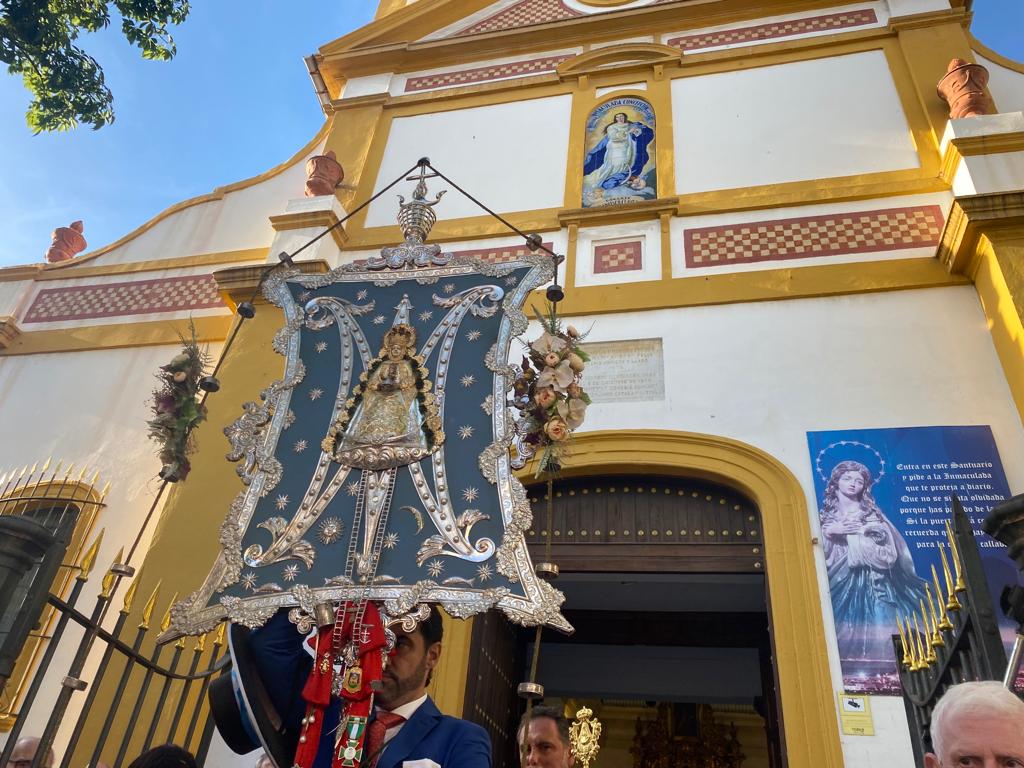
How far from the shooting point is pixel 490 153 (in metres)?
7.68

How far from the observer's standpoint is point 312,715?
2346 mm

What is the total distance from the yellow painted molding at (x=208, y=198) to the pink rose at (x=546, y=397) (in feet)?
21.6

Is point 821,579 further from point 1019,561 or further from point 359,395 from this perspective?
point 359,395

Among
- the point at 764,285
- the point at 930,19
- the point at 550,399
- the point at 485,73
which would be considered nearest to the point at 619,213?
the point at 764,285

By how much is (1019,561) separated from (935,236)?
454 centimetres

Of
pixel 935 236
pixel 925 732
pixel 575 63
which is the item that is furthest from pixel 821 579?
pixel 575 63

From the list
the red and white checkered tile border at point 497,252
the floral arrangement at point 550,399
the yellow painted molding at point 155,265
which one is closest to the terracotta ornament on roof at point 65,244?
the yellow painted molding at point 155,265

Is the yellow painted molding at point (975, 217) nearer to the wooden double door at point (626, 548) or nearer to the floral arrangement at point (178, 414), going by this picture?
the wooden double door at point (626, 548)

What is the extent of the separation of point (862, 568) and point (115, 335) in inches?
272

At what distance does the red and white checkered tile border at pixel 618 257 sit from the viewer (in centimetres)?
636

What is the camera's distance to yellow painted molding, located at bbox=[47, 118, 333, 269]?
8.26m

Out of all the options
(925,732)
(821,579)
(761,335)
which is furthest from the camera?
(761,335)

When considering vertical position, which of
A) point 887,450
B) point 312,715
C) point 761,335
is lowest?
point 312,715

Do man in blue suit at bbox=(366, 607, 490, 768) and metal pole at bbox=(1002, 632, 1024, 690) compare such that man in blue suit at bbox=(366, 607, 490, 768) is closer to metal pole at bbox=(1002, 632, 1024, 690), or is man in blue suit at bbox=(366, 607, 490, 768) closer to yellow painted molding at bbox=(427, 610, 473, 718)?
metal pole at bbox=(1002, 632, 1024, 690)
